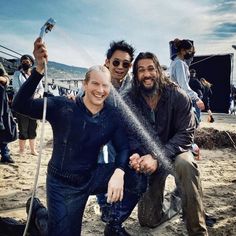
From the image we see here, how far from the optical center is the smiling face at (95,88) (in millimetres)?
2724

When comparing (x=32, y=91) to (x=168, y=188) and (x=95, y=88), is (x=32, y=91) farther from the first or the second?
(x=168, y=188)

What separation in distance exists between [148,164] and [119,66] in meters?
1.61

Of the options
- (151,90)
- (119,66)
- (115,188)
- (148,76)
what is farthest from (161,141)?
(119,66)

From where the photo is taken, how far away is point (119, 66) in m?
4.02

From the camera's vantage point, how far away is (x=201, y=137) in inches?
343

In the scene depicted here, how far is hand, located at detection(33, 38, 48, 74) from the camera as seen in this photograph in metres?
2.52

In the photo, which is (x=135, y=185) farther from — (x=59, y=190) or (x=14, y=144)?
(x=14, y=144)

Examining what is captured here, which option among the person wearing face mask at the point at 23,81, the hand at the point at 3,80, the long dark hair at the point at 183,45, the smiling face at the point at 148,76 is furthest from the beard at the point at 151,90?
the person wearing face mask at the point at 23,81

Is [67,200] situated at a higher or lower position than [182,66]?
lower

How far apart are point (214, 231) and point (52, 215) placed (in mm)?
1902

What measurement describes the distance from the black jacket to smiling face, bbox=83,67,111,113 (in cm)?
71

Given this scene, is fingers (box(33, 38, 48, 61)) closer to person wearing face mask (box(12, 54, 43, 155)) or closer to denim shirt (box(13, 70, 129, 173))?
denim shirt (box(13, 70, 129, 173))

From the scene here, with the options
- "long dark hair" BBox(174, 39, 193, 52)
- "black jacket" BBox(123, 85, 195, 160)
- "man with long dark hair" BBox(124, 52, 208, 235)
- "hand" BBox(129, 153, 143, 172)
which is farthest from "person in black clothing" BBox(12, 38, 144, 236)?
"long dark hair" BBox(174, 39, 193, 52)

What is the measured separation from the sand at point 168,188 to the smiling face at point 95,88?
161 centimetres
